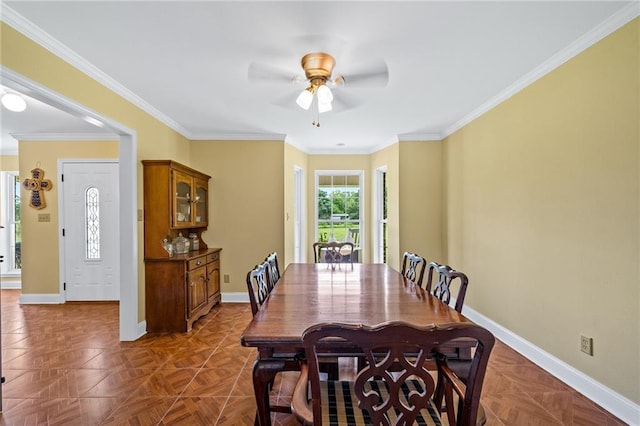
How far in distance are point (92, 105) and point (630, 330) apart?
4183 millimetres

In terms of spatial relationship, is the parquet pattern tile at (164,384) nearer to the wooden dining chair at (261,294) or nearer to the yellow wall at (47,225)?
the wooden dining chair at (261,294)

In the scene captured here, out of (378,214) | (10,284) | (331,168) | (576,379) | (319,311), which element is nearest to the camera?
(319,311)

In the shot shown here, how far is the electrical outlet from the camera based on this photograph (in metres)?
2.12

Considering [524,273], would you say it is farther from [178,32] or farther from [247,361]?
[178,32]

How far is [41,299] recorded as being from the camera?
4.44 m

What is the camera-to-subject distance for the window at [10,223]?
5270mm

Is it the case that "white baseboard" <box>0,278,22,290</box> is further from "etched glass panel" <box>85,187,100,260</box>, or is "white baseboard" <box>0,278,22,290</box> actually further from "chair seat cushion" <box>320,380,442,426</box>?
"chair seat cushion" <box>320,380,442,426</box>

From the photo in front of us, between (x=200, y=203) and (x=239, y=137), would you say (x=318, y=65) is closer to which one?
(x=239, y=137)

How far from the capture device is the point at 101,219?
4.42 meters

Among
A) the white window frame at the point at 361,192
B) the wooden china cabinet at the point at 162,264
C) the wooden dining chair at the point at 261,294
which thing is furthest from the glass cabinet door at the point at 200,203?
the wooden dining chair at the point at 261,294

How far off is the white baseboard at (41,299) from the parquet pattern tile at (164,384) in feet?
3.25

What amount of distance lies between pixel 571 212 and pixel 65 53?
12.7 feet

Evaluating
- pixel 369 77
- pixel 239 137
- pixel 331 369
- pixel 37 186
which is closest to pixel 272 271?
pixel 331 369

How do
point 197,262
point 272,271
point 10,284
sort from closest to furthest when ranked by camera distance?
point 272,271
point 197,262
point 10,284
